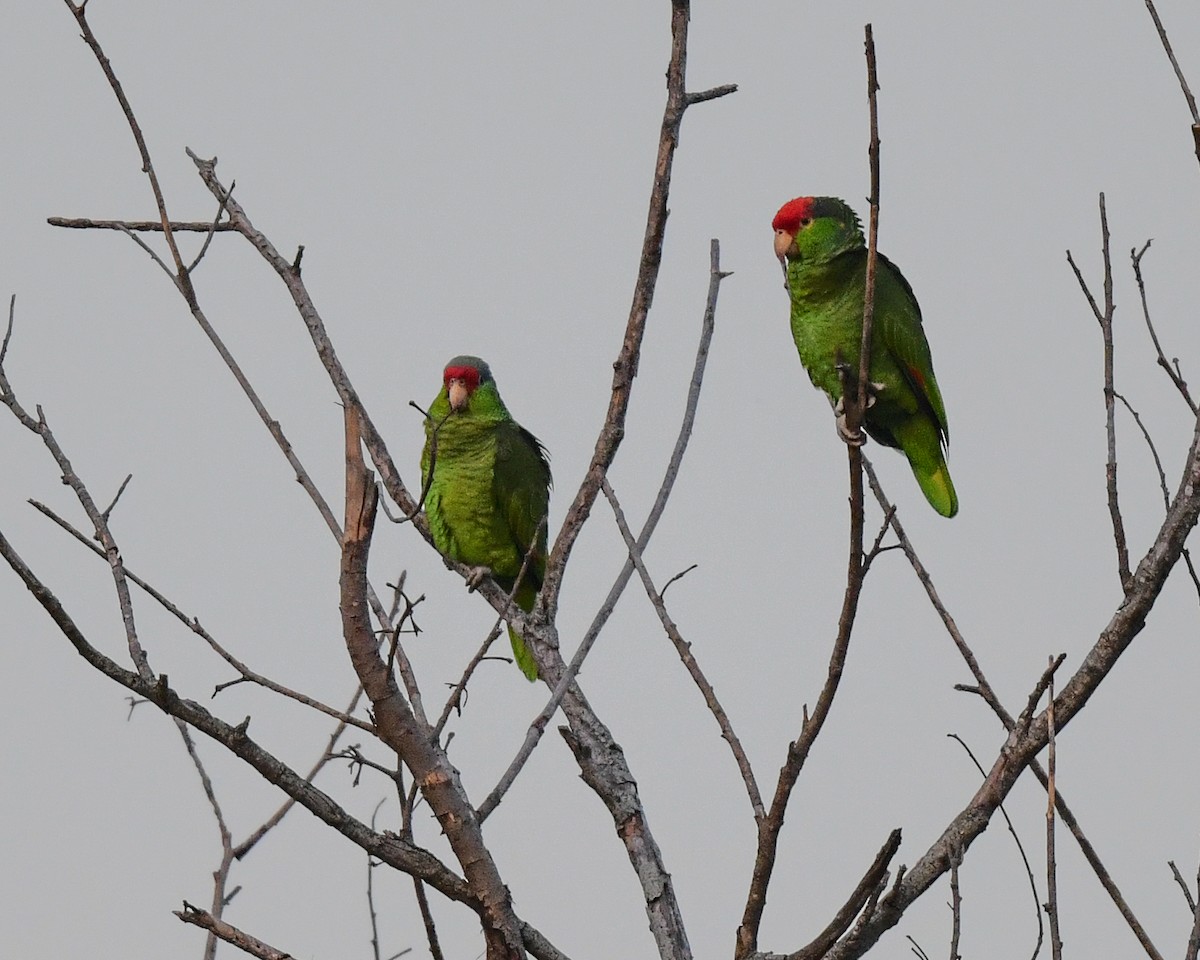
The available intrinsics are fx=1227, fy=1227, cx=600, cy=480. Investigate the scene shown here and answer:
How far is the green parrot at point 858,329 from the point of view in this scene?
432cm

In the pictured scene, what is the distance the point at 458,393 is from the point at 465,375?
10 centimetres

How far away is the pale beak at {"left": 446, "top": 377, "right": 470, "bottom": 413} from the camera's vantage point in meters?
5.59

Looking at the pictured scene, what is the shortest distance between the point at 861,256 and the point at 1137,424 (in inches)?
73.7

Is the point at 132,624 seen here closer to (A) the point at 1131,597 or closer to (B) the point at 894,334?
(A) the point at 1131,597

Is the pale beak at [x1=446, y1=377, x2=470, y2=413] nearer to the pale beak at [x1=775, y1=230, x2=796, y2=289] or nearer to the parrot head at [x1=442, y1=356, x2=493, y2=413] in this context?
the parrot head at [x1=442, y1=356, x2=493, y2=413]

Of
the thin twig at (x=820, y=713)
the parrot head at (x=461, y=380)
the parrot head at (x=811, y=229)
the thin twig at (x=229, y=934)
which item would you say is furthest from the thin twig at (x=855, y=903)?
the parrot head at (x=461, y=380)

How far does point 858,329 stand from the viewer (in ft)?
13.9

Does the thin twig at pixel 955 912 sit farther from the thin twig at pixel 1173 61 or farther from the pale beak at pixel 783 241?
the pale beak at pixel 783 241

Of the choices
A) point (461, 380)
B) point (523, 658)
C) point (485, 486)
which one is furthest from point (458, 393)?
point (523, 658)

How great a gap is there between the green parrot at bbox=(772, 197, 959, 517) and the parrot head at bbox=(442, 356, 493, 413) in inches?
68.2

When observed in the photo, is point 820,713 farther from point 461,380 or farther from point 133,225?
point 461,380

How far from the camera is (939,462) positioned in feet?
14.9

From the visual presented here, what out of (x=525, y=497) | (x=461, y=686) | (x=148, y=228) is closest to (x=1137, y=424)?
(x=461, y=686)

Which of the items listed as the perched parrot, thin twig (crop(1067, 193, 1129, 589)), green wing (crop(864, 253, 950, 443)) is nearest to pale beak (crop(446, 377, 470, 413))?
the perched parrot
